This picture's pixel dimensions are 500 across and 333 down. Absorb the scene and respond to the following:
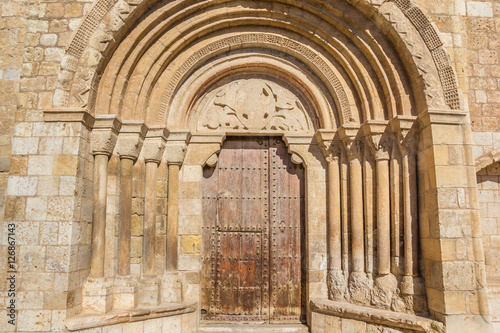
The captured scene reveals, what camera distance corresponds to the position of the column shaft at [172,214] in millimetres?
5590

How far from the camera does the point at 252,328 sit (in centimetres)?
561

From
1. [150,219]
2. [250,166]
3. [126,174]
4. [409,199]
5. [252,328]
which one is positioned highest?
[250,166]

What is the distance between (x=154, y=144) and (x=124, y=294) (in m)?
1.95

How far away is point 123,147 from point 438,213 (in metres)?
3.96

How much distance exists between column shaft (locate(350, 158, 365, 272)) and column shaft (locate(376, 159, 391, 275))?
246mm

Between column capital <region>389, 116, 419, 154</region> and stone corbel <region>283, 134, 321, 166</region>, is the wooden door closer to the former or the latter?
stone corbel <region>283, 134, 321, 166</region>

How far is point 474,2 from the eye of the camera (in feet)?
18.7

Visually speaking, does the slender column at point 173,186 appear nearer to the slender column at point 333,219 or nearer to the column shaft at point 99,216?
the column shaft at point 99,216

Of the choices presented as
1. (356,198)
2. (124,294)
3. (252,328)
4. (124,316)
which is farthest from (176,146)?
(252,328)

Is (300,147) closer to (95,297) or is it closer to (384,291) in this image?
(384,291)

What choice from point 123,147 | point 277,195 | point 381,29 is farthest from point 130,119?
point 381,29

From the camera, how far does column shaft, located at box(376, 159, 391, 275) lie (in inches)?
209

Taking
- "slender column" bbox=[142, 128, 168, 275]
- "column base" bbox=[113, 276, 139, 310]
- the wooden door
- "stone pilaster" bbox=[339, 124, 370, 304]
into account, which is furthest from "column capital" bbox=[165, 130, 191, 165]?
"stone pilaster" bbox=[339, 124, 370, 304]

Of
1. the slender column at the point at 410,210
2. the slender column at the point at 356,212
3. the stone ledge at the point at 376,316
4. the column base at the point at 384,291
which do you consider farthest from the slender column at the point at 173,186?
the slender column at the point at 410,210
